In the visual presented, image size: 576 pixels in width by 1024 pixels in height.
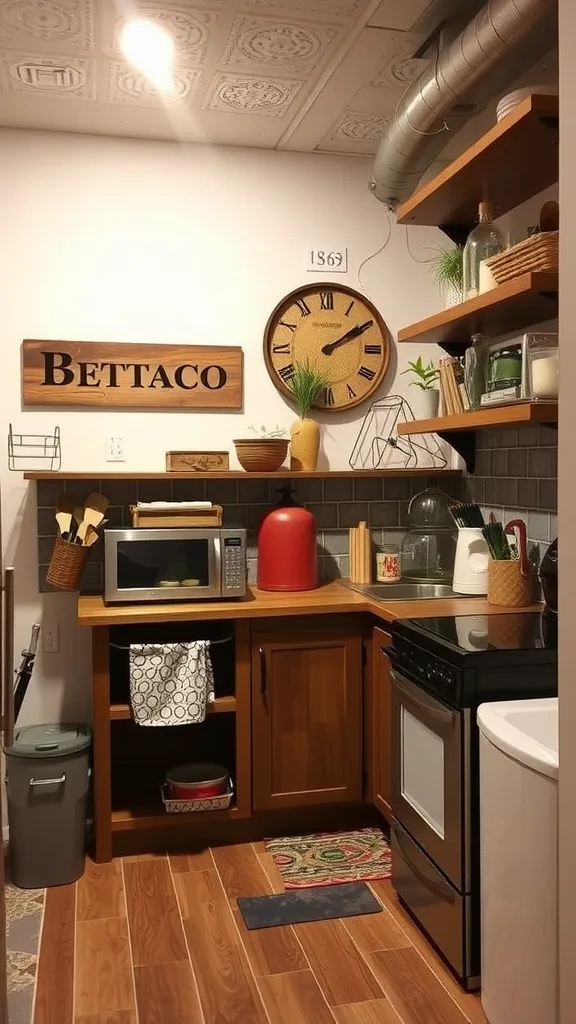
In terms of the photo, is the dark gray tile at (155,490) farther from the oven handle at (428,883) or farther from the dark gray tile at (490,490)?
the oven handle at (428,883)

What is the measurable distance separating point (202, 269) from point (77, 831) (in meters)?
2.16

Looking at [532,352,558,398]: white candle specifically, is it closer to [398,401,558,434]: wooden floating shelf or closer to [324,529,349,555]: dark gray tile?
[398,401,558,434]: wooden floating shelf

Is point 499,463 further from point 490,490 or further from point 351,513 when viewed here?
point 351,513

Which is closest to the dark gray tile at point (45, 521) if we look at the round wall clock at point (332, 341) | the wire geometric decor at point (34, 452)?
the wire geometric decor at point (34, 452)

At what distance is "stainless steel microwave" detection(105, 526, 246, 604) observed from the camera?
310 centimetres

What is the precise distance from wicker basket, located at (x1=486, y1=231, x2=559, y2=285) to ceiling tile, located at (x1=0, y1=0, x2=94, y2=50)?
136 centimetres

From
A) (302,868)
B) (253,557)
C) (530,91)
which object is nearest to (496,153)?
(530,91)

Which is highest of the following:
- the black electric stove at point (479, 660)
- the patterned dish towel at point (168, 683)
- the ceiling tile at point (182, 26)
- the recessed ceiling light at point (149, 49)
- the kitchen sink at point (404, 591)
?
the ceiling tile at point (182, 26)

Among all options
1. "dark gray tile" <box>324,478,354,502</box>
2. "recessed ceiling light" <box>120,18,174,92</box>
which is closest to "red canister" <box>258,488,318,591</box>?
"dark gray tile" <box>324,478,354,502</box>

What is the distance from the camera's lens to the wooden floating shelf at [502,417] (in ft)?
7.76

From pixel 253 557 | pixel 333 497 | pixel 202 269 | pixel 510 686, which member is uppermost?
pixel 202 269

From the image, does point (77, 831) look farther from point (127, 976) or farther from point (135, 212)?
point (135, 212)

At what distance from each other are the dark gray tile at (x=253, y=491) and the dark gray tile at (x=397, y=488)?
0.51 metres

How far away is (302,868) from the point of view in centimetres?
300
